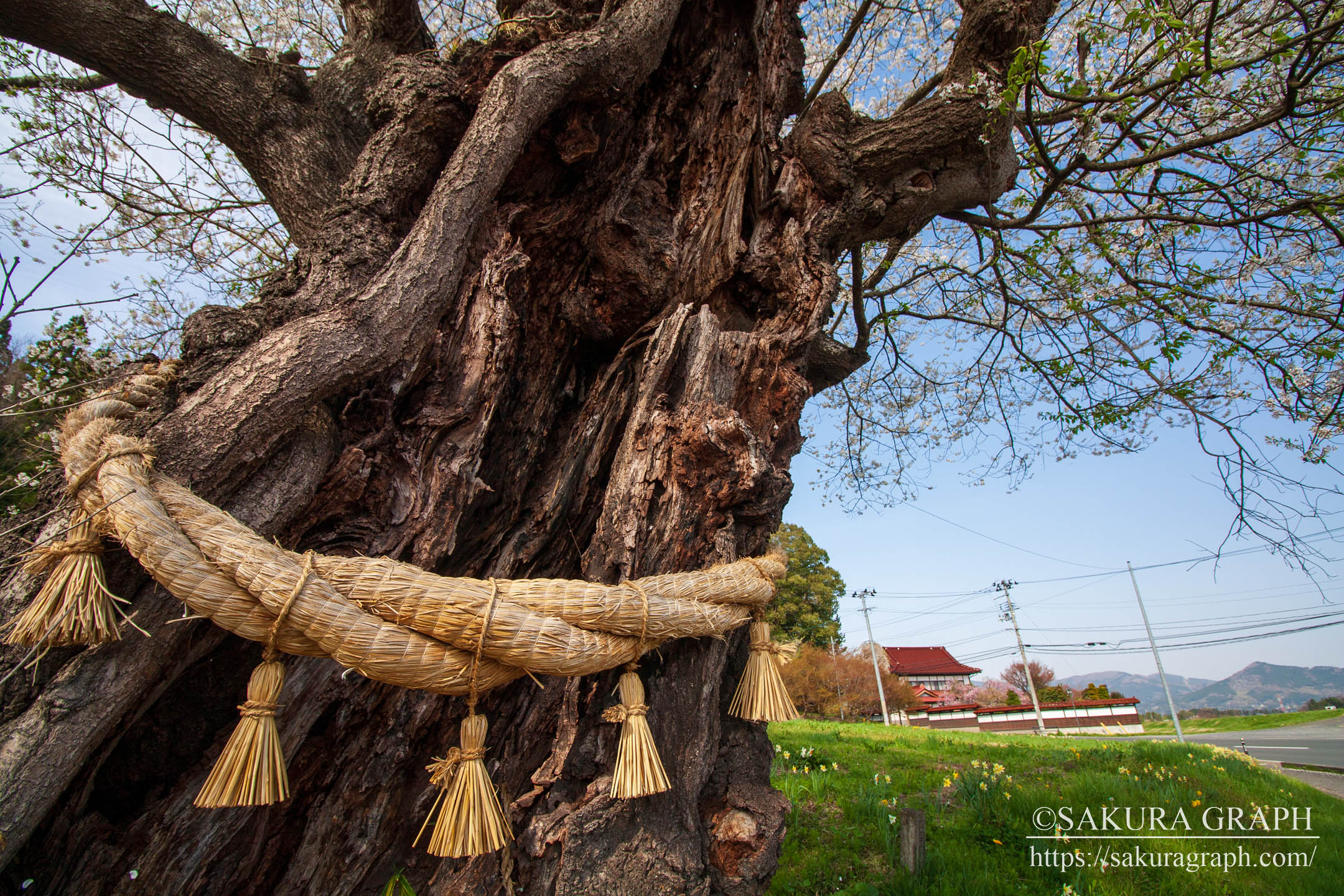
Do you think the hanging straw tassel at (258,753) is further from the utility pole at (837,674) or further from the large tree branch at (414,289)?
the utility pole at (837,674)

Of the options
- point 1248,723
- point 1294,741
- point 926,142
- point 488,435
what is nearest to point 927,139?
point 926,142

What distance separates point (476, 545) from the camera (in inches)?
81.1

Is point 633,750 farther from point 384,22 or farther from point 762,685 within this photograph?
point 384,22

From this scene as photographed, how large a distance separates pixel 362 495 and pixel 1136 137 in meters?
5.57

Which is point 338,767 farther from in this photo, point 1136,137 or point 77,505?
point 1136,137

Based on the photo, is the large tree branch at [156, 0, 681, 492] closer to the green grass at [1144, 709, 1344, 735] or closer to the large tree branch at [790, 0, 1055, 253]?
the large tree branch at [790, 0, 1055, 253]

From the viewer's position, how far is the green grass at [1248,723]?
2008 centimetres

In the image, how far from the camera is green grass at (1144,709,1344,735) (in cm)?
2008

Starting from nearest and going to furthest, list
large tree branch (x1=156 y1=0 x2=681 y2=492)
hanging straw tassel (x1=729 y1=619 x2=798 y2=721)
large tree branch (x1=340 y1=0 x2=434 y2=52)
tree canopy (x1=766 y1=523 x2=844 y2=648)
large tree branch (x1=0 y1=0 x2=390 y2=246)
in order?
large tree branch (x1=156 y1=0 x2=681 y2=492) < hanging straw tassel (x1=729 y1=619 x2=798 y2=721) < large tree branch (x1=0 y1=0 x2=390 y2=246) < large tree branch (x1=340 y1=0 x2=434 y2=52) < tree canopy (x1=766 y1=523 x2=844 y2=648)

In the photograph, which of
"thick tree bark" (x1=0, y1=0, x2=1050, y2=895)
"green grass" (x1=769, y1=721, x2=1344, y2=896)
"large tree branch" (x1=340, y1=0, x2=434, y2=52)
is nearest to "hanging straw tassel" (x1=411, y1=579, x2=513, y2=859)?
"thick tree bark" (x1=0, y1=0, x2=1050, y2=895)

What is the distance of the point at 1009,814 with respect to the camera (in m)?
3.39

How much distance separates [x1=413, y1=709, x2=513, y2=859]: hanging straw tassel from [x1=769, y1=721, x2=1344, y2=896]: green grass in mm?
2041

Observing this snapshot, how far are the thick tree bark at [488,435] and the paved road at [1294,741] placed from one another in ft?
A: 39.8

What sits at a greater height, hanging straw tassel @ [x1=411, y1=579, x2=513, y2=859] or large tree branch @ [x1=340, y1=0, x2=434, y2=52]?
large tree branch @ [x1=340, y1=0, x2=434, y2=52]
